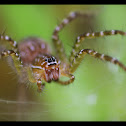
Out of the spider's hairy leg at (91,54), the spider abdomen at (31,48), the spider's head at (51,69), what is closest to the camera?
the spider's hairy leg at (91,54)

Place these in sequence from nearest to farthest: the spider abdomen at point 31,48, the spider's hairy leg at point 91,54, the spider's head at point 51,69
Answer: the spider's hairy leg at point 91,54 → the spider's head at point 51,69 → the spider abdomen at point 31,48

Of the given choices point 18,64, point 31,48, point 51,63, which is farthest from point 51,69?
point 31,48

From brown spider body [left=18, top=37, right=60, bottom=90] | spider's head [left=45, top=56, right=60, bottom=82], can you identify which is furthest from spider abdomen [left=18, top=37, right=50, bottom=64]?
spider's head [left=45, top=56, right=60, bottom=82]

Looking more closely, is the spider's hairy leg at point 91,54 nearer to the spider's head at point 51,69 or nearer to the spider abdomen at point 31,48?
the spider's head at point 51,69

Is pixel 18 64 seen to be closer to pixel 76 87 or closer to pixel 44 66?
pixel 44 66

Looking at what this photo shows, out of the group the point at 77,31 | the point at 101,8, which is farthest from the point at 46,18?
the point at 101,8

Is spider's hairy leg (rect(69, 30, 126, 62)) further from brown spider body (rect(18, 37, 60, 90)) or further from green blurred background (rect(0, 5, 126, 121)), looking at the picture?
brown spider body (rect(18, 37, 60, 90))

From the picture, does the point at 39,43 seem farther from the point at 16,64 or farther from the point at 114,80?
the point at 114,80

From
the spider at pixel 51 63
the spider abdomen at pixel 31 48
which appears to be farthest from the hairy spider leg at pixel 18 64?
the spider abdomen at pixel 31 48

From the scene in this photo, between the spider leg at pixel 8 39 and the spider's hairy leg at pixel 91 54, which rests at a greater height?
the spider leg at pixel 8 39
